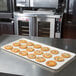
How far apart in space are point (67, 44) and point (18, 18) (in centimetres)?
130

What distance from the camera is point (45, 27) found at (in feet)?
7.98

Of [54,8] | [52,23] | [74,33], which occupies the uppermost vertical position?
[54,8]

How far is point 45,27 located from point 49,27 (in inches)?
2.5

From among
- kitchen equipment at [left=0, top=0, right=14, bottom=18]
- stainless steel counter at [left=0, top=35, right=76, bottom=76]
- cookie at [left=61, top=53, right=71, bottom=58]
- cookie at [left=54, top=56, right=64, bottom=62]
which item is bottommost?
stainless steel counter at [left=0, top=35, right=76, bottom=76]

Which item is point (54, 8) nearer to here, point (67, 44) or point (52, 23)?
point (52, 23)

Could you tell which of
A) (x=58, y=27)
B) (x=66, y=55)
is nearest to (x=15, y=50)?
(x=66, y=55)

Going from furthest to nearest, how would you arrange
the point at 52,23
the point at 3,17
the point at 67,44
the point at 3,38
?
the point at 3,17 < the point at 52,23 < the point at 3,38 < the point at 67,44

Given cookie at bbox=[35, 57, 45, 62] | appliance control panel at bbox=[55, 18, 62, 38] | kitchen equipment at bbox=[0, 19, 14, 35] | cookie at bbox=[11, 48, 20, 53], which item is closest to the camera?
cookie at bbox=[35, 57, 45, 62]

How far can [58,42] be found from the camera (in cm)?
136

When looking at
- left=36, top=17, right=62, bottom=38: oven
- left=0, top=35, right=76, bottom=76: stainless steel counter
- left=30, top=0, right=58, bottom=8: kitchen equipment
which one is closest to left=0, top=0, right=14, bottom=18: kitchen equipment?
left=30, top=0, right=58, bottom=8: kitchen equipment

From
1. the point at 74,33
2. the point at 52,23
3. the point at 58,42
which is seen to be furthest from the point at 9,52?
the point at 74,33

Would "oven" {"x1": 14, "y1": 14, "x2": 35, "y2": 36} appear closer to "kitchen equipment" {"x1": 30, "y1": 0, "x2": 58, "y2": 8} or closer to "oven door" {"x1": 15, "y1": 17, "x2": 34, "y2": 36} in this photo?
"oven door" {"x1": 15, "y1": 17, "x2": 34, "y2": 36}

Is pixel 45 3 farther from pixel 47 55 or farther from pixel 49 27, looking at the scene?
pixel 47 55

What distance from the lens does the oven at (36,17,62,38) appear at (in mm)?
2346
